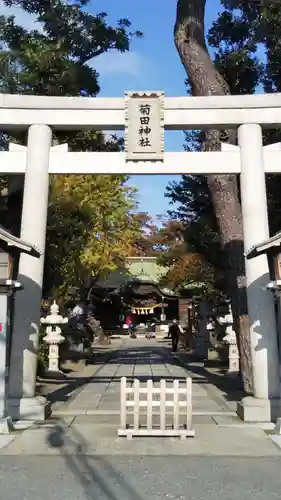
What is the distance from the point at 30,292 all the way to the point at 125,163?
9.17 ft

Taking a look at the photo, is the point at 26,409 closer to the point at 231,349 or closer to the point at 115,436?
the point at 115,436

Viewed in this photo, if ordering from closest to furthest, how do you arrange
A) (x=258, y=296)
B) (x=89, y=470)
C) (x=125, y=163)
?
(x=89, y=470) → (x=258, y=296) → (x=125, y=163)

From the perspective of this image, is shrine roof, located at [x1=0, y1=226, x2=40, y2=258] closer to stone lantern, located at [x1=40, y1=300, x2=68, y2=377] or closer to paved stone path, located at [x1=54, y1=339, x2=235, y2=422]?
paved stone path, located at [x1=54, y1=339, x2=235, y2=422]

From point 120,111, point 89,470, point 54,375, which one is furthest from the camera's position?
point 54,375

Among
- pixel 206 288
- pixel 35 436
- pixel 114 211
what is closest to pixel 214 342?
pixel 206 288

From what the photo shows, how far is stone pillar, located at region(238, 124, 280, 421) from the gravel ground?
2.22 meters

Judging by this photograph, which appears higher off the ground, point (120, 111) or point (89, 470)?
point (120, 111)

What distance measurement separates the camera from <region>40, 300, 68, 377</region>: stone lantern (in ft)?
51.9

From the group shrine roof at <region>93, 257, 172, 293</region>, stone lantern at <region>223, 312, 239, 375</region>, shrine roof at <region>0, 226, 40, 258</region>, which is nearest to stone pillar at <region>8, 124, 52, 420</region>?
shrine roof at <region>0, 226, 40, 258</region>

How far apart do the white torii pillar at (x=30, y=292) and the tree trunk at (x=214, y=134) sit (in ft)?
15.1

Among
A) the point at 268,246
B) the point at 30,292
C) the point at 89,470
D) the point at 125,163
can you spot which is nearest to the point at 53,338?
the point at 30,292

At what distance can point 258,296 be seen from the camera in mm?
8609

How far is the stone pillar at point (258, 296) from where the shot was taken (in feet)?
27.2

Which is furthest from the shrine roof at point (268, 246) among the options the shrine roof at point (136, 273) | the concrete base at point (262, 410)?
the shrine roof at point (136, 273)
